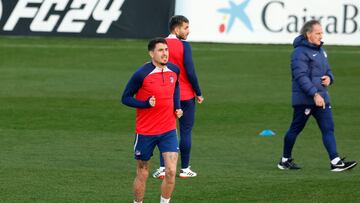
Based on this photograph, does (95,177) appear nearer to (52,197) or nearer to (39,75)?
(52,197)

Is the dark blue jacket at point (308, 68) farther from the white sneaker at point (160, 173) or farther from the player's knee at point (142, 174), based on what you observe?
the player's knee at point (142, 174)

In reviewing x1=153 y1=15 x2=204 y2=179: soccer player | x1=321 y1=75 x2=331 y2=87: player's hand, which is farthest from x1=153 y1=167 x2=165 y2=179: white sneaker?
x1=321 y1=75 x2=331 y2=87: player's hand

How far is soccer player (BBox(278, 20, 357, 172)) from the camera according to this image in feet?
45.8

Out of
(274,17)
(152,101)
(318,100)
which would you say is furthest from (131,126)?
(274,17)

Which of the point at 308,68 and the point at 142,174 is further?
the point at 308,68

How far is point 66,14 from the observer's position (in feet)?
107

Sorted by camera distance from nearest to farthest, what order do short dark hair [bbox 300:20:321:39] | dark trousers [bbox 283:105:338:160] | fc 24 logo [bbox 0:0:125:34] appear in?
short dark hair [bbox 300:20:321:39] → dark trousers [bbox 283:105:338:160] → fc 24 logo [bbox 0:0:125:34]

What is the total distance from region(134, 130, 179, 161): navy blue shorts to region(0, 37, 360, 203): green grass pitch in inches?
35.5

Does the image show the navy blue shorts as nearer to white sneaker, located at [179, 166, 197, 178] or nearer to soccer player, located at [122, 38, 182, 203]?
soccer player, located at [122, 38, 182, 203]

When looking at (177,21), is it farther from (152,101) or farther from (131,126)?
(131,126)

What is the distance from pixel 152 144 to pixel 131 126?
736 cm

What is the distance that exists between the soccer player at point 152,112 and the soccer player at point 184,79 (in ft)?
6.84

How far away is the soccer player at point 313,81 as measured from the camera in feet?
45.8

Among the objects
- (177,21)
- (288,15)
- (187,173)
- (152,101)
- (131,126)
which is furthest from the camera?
(288,15)
